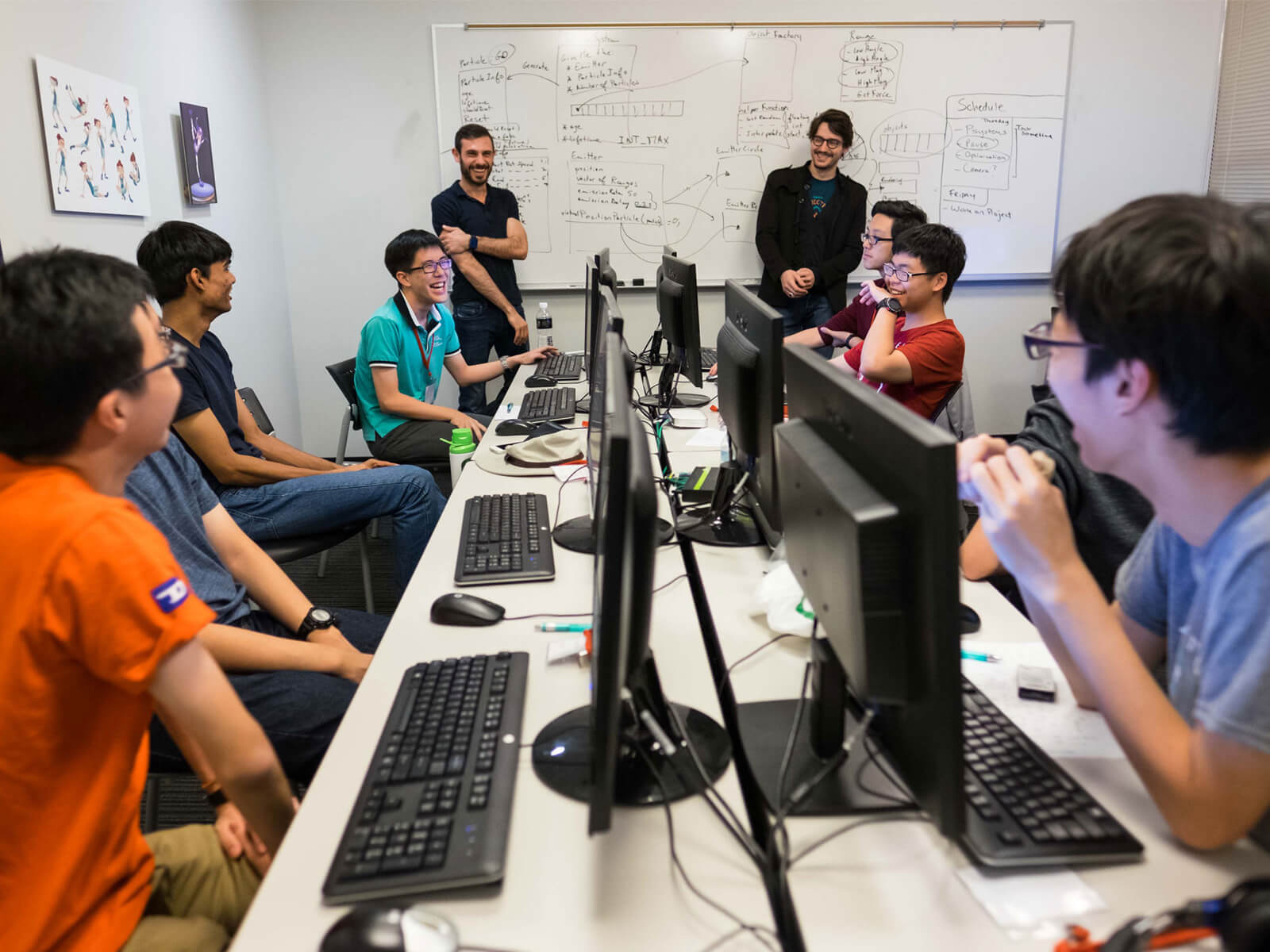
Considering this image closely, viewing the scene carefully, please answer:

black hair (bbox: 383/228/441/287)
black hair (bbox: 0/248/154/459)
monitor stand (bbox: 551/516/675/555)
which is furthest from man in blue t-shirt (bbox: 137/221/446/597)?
black hair (bbox: 0/248/154/459)

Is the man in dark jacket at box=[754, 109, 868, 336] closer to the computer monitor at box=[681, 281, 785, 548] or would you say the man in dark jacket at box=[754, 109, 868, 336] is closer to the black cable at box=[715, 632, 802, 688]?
the computer monitor at box=[681, 281, 785, 548]

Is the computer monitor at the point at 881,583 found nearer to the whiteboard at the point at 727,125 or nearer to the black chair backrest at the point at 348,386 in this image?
the black chair backrest at the point at 348,386

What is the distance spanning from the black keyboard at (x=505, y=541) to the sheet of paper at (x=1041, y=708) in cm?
75

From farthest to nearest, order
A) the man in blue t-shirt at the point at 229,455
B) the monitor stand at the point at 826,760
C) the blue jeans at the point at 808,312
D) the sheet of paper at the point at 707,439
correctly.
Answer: the blue jeans at the point at 808,312 → the sheet of paper at the point at 707,439 → the man in blue t-shirt at the point at 229,455 → the monitor stand at the point at 826,760

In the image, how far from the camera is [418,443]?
3.14 meters

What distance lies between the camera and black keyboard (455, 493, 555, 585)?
61.9 inches

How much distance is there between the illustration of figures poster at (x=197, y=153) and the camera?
3396 mm

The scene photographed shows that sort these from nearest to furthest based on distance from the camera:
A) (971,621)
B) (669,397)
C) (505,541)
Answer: (971,621) → (505,541) → (669,397)

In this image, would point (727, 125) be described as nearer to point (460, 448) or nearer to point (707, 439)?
point (707, 439)

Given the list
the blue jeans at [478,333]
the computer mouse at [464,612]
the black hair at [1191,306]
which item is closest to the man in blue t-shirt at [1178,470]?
the black hair at [1191,306]

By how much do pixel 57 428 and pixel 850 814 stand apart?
0.98 metres

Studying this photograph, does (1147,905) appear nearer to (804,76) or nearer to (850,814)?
(850,814)

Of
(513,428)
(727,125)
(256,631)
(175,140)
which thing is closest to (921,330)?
(513,428)

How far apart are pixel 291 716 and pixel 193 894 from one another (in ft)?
1.12
